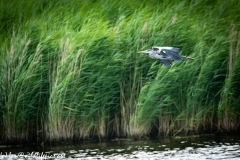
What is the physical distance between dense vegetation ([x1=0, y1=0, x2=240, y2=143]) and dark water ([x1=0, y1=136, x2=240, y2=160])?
0.33m

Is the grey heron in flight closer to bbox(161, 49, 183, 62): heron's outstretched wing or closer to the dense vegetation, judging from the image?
bbox(161, 49, 183, 62): heron's outstretched wing

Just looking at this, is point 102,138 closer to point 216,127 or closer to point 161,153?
point 161,153

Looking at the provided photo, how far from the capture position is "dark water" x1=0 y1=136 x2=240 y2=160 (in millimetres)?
10134

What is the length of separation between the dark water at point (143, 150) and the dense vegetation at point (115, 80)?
12.9 inches

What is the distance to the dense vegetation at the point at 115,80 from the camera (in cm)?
1141

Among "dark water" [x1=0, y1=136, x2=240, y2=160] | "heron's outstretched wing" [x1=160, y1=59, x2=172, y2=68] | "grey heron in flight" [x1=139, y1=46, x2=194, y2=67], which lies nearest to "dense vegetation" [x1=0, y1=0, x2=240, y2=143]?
"dark water" [x1=0, y1=136, x2=240, y2=160]

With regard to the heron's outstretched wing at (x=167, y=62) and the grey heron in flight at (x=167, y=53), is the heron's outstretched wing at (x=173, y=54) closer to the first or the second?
the grey heron in flight at (x=167, y=53)

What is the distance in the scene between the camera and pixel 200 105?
1177cm

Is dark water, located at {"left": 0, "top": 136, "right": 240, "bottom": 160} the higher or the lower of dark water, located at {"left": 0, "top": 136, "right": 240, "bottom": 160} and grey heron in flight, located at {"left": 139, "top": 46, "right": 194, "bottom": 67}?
the lower

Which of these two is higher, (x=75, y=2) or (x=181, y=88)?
(x=75, y=2)

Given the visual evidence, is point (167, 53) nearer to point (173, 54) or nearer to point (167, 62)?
point (173, 54)

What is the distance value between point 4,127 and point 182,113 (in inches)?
131

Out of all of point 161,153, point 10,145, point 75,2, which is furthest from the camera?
point 75,2

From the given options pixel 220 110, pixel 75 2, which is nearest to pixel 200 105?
pixel 220 110
